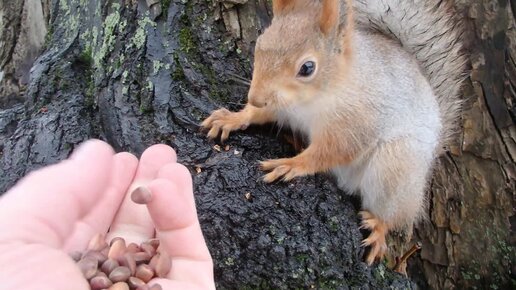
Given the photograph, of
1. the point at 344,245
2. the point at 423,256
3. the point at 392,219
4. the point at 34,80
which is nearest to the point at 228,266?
the point at 344,245

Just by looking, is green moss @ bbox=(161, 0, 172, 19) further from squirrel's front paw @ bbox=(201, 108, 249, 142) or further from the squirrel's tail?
the squirrel's tail

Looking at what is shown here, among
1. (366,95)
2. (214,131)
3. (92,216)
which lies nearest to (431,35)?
(366,95)

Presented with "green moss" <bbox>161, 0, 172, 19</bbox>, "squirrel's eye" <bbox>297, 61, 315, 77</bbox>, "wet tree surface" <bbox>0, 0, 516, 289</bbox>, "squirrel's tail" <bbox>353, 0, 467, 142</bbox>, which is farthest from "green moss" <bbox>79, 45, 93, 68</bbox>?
"squirrel's tail" <bbox>353, 0, 467, 142</bbox>

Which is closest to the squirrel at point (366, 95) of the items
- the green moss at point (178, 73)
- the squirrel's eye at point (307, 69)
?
the squirrel's eye at point (307, 69)

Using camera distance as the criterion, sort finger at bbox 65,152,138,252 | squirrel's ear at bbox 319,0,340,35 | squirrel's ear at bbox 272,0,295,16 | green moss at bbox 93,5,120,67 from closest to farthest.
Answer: finger at bbox 65,152,138,252 < squirrel's ear at bbox 319,0,340,35 < squirrel's ear at bbox 272,0,295,16 < green moss at bbox 93,5,120,67

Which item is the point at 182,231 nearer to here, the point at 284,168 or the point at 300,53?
the point at 284,168

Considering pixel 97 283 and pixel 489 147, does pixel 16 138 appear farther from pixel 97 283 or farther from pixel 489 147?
pixel 489 147

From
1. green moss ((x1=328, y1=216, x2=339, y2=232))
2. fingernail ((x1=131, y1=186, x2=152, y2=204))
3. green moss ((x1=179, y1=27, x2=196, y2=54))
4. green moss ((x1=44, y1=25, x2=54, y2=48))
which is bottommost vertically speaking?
green moss ((x1=328, y1=216, x2=339, y2=232))
